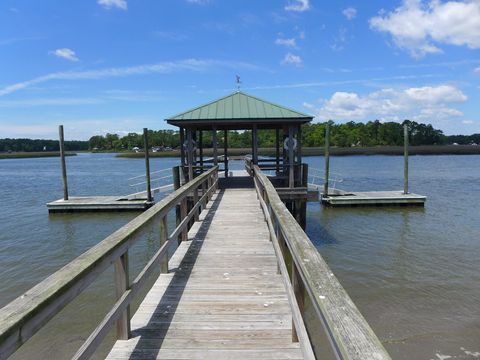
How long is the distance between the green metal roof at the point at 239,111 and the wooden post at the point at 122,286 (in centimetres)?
974

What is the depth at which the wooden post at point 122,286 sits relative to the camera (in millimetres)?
2959

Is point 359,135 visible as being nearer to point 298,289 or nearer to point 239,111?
point 239,111

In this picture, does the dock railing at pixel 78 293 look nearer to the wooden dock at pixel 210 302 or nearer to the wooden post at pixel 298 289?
the wooden dock at pixel 210 302

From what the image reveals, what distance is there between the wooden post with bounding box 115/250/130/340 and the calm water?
68cm

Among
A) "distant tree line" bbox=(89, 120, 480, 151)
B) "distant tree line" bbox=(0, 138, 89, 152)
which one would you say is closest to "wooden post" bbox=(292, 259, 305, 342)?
"distant tree line" bbox=(89, 120, 480, 151)

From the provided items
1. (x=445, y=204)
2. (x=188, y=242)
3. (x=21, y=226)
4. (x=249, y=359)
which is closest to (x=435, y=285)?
(x=188, y=242)

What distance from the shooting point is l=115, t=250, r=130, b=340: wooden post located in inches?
116

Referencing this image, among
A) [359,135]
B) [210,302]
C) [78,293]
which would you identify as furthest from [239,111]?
[359,135]

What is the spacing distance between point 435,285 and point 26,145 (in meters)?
185

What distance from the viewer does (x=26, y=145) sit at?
6462 inches

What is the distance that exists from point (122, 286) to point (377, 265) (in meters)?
→ 8.67

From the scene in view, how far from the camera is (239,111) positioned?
42.7 ft

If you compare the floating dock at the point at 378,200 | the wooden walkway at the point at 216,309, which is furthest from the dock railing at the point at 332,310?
the floating dock at the point at 378,200

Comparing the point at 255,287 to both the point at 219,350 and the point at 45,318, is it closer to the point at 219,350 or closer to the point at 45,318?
the point at 219,350
